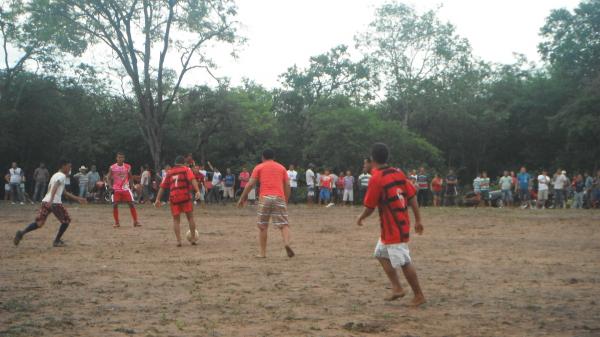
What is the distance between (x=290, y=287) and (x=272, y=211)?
3344 millimetres

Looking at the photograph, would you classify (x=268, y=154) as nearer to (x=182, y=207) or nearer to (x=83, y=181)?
(x=182, y=207)

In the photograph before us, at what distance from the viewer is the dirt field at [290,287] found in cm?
617

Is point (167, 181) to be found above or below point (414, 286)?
above

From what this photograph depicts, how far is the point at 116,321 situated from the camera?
6371 millimetres

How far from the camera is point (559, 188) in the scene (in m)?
29.9

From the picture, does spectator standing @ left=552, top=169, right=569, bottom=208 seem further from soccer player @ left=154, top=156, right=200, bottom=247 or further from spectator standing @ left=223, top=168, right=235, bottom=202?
soccer player @ left=154, top=156, right=200, bottom=247

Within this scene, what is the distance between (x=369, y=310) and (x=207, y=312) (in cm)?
160

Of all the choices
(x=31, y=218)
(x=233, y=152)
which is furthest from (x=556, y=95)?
(x=31, y=218)

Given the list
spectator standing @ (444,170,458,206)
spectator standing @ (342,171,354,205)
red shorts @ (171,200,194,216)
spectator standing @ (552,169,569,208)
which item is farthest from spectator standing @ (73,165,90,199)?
spectator standing @ (552,169,569,208)

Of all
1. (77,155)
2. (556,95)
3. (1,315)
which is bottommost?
(1,315)

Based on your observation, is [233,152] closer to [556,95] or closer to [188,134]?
[188,134]

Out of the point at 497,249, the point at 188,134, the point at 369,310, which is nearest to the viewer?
the point at 369,310

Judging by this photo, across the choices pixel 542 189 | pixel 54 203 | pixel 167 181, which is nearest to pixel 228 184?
pixel 542 189

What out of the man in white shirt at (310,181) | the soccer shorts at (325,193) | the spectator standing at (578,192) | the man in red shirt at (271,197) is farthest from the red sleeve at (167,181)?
the spectator standing at (578,192)
